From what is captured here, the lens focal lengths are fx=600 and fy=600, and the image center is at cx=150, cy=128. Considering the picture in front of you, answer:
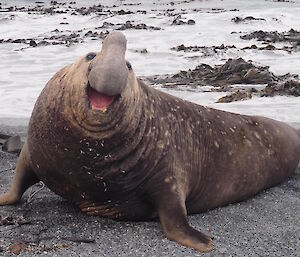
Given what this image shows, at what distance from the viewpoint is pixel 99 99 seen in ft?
10.6

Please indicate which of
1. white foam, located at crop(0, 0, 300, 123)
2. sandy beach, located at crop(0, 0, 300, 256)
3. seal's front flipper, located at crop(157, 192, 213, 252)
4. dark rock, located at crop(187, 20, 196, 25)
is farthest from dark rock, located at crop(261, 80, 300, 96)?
dark rock, located at crop(187, 20, 196, 25)

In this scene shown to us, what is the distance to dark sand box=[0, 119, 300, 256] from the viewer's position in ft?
10.5

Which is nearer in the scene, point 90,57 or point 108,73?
point 108,73

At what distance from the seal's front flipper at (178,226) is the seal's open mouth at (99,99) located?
0.74 m

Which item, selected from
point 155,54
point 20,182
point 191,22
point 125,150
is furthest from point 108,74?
point 191,22

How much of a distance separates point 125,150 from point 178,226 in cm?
53

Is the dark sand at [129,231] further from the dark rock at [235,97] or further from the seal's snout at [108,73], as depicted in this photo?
the dark rock at [235,97]

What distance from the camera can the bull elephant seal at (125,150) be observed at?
3.26 metres

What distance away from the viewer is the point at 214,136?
4301mm

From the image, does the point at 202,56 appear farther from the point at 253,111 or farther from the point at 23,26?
the point at 23,26

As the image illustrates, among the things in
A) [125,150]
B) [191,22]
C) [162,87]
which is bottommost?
[191,22]

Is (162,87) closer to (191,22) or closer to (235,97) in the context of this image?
(235,97)

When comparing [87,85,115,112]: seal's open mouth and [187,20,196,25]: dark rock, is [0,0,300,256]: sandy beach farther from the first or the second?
[87,85,115,112]: seal's open mouth

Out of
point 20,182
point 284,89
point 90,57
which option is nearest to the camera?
point 90,57
